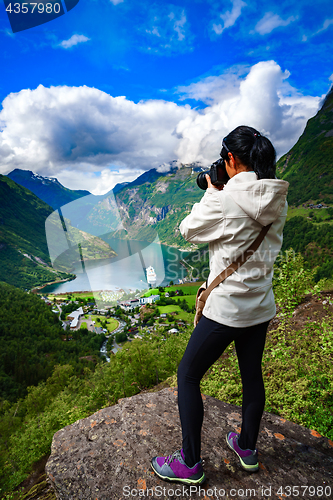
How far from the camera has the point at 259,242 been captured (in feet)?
3.97

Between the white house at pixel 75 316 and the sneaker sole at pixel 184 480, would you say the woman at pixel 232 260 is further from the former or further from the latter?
the white house at pixel 75 316

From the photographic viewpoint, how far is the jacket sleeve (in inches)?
44.7

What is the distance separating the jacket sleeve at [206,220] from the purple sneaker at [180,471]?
129 centimetres

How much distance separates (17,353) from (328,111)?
531 feet

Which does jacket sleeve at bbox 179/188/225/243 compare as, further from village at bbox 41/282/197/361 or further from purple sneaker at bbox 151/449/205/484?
village at bbox 41/282/197/361

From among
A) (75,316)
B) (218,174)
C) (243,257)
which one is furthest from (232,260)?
(75,316)

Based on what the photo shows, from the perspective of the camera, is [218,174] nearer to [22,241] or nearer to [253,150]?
[253,150]

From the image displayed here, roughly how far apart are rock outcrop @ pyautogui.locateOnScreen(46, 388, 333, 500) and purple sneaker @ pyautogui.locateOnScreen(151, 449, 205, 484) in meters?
0.07

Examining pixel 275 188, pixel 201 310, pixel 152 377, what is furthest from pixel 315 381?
pixel 152 377

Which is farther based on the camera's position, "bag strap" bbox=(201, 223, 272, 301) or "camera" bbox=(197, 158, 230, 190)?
"camera" bbox=(197, 158, 230, 190)

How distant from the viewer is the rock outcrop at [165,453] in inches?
57.6

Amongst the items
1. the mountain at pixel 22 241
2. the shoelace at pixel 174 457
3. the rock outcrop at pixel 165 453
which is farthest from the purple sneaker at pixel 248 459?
the mountain at pixel 22 241

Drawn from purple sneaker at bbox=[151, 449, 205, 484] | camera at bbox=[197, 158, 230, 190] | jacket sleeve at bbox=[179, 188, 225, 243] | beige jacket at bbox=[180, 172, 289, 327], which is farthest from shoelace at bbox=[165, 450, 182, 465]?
camera at bbox=[197, 158, 230, 190]

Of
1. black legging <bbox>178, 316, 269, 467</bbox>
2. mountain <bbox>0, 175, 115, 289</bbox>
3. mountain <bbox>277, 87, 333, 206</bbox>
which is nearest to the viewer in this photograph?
black legging <bbox>178, 316, 269, 467</bbox>
